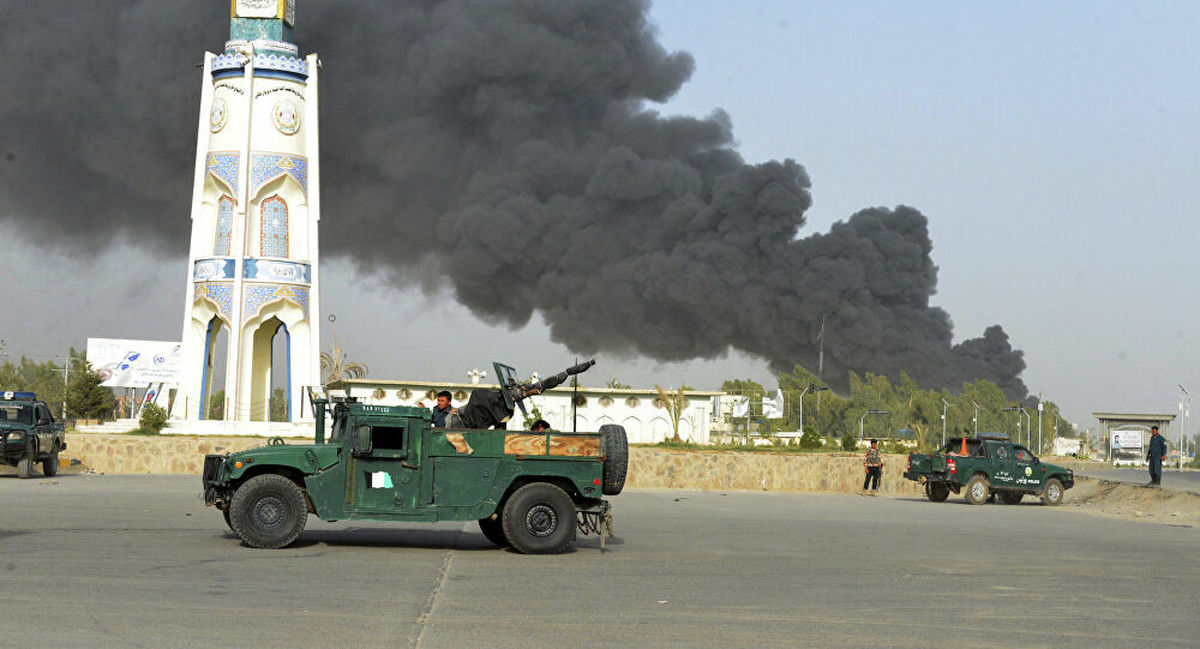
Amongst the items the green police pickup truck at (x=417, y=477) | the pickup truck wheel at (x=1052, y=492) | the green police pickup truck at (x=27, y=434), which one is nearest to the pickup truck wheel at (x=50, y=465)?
the green police pickup truck at (x=27, y=434)

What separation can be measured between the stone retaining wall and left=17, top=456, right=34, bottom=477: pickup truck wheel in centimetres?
638

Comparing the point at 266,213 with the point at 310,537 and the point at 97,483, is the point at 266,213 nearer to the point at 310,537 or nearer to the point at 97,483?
the point at 97,483


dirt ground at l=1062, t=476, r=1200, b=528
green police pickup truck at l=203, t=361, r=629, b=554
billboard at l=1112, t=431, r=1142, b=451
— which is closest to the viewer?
green police pickup truck at l=203, t=361, r=629, b=554

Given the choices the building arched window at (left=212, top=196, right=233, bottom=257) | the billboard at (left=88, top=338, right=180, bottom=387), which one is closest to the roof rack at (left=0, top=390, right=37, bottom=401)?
the building arched window at (left=212, top=196, right=233, bottom=257)

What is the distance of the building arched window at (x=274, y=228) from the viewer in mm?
48750

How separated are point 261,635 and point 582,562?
6.00m

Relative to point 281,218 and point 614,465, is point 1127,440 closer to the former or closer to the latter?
point 281,218

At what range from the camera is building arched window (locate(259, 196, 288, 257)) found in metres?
48.8

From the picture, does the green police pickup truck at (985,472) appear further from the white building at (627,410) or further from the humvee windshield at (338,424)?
the white building at (627,410)

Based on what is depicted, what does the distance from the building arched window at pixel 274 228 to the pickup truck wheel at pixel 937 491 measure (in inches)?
1052

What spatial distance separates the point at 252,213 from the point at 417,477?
35157 mm

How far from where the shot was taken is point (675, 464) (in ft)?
124

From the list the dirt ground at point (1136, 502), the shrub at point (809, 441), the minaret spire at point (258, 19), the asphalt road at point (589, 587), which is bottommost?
the dirt ground at point (1136, 502)

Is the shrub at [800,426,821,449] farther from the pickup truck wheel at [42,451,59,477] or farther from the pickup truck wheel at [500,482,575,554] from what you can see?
the pickup truck wheel at [500,482,575,554]
